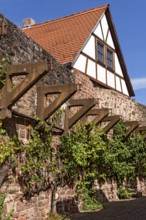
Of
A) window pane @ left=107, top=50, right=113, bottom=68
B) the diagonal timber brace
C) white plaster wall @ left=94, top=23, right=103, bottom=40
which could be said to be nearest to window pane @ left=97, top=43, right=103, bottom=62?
white plaster wall @ left=94, top=23, right=103, bottom=40

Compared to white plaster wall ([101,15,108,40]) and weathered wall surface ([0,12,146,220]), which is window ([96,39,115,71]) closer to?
white plaster wall ([101,15,108,40])

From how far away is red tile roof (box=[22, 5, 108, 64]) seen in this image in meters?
11.5

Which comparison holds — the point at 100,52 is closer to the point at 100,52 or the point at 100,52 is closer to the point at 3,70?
the point at 100,52

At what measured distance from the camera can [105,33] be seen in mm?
13672

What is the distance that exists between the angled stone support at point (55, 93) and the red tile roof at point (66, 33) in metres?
4.51

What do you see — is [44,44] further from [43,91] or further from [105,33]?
[43,91]

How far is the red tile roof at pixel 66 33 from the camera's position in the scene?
1152cm

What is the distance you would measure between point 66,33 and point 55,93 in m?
7.08

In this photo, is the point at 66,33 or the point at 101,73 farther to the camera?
the point at 66,33

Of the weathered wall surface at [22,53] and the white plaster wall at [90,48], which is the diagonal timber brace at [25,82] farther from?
the white plaster wall at [90,48]

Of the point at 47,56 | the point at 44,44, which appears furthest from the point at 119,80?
the point at 47,56

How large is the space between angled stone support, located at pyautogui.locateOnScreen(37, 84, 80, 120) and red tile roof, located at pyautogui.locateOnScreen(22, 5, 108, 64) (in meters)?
4.51

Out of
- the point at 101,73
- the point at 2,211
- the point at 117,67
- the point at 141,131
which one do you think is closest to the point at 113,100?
the point at 101,73

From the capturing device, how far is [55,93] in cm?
641
